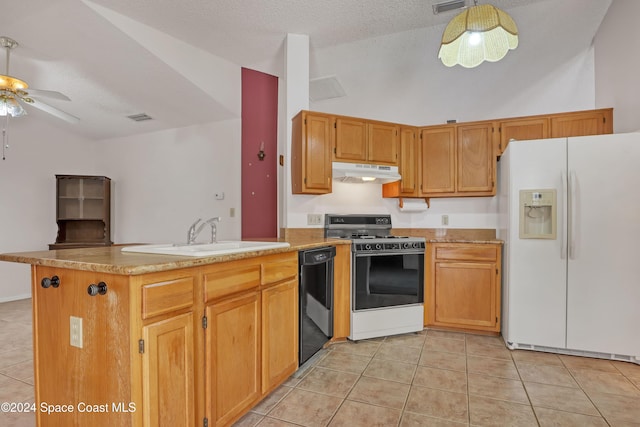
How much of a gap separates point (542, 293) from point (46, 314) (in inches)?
126

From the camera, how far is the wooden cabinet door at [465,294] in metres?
2.97

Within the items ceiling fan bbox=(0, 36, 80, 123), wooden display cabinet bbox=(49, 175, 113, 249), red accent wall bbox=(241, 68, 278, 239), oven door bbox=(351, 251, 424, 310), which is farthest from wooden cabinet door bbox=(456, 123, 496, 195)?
wooden display cabinet bbox=(49, 175, 113, 249)

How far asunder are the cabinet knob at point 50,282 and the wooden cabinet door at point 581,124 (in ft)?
12.7

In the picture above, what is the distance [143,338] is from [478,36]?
8.80 feet

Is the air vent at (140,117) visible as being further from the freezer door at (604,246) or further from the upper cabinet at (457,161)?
the freezer door at (604,246)

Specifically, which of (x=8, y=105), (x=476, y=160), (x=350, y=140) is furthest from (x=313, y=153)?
(x=8, y=105)

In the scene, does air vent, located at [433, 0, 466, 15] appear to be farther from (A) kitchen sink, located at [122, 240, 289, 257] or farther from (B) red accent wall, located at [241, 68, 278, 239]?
(A) kitchen sink, located at [122, 240, 289, 257]

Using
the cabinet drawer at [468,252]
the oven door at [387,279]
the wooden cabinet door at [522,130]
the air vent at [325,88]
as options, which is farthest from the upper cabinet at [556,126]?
the air vent at [325,88]

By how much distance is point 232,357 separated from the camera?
60.8 inches

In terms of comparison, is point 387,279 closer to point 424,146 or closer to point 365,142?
point 365,142

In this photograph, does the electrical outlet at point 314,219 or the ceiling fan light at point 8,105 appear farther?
the electrical outlet at point 314,219

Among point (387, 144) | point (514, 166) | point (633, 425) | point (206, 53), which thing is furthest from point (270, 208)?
point (633, 425)

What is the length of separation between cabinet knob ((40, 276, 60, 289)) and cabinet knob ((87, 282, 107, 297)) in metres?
0.25

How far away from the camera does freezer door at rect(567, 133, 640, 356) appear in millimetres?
2379
